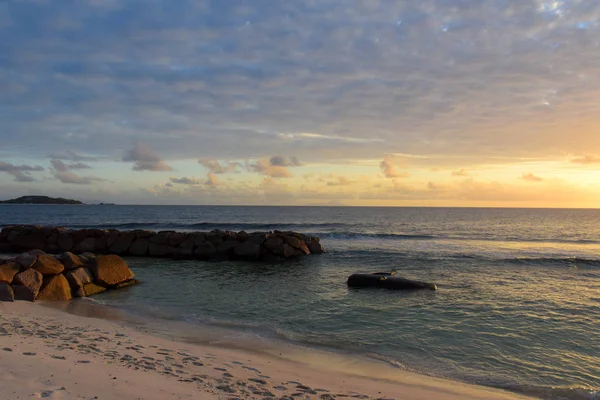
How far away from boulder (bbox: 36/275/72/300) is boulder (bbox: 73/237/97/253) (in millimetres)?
13349

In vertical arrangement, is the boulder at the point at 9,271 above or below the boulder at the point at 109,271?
above

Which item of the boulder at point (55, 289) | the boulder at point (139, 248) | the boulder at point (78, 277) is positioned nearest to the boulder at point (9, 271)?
the boulder at point (55, 289)

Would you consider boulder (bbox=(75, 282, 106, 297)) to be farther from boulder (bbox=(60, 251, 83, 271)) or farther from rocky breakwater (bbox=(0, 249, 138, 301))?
boulder (bbox=(60, 251, 83, 271))

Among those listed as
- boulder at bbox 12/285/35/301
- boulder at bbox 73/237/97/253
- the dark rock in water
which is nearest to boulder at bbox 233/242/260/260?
boulder at bbox 73/237/97/253

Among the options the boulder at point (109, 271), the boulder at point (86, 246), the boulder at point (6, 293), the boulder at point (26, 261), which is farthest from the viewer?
the boulder at point (86, 246)

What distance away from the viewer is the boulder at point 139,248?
78.9 ft

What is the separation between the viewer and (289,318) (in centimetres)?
1073

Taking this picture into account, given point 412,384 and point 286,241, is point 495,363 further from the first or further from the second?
point 286,241

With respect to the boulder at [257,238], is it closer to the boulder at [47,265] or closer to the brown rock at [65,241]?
the brown rock at [65,241]

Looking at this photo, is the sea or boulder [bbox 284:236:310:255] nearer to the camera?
the sea

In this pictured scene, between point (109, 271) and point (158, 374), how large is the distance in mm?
9721

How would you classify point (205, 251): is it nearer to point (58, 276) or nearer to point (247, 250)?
point (247, 250)

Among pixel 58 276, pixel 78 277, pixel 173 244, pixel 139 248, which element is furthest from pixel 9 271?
pixel 139 248

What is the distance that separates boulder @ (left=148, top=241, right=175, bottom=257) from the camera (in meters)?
23.7
